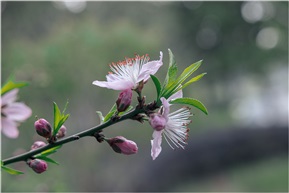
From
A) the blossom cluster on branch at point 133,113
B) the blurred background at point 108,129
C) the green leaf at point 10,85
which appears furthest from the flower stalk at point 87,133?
the blurred background at point 108,129

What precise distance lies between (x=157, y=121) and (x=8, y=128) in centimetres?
37

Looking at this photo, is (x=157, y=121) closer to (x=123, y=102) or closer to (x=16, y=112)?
(x=123, y=102)

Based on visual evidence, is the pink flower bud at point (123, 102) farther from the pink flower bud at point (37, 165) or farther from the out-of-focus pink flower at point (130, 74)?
the pink flower bud at point (37, 165)

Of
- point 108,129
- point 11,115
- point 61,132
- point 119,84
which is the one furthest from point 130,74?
point 108,129

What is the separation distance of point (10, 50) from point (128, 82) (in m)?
5.71

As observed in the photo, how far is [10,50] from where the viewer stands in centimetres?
629

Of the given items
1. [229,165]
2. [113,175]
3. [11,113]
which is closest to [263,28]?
[229,165]

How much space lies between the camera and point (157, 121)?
82cm

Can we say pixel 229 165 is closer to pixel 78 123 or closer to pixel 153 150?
pixel 78 123

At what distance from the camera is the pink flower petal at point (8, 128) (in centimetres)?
102

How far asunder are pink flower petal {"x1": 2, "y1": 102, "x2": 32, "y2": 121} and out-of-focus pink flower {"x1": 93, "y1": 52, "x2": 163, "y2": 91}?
217mm

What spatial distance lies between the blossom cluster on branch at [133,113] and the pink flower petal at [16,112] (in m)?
0.04

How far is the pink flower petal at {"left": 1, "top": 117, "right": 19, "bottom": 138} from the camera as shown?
1.02m

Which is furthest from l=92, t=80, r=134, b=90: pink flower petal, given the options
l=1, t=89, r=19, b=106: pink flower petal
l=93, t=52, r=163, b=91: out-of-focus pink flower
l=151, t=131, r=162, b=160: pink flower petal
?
l=1, t=89, r=19, b=106: pink flower petal
